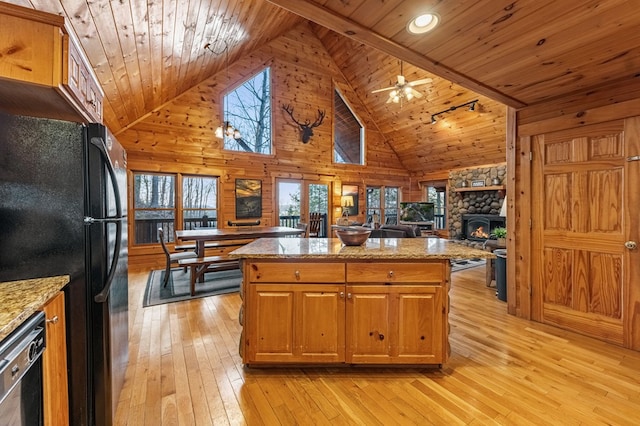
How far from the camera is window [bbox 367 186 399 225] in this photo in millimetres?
8773

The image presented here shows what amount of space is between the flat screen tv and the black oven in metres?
8.75

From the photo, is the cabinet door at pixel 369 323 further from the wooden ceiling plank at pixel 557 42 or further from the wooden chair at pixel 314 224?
the wooden chair at pixel 314 224

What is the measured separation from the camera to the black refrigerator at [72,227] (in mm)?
1336

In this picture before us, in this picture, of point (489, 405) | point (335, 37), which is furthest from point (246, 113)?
point (489, 405)

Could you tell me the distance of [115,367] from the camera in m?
1.68

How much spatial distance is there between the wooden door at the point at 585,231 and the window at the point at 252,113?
223 inches

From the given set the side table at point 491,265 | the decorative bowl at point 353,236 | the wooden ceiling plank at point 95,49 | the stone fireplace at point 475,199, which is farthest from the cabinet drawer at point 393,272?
the stone fireplace at point 475,199

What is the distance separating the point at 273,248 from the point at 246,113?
5.66 metres

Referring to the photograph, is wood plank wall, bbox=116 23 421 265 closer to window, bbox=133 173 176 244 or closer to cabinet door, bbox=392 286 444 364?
window, bbox=133 173 176 244

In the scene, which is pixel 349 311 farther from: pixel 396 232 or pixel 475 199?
pixel 475 199

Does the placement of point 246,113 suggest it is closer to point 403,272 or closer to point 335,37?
point 335,37

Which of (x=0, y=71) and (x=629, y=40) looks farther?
(x=629, y=40)

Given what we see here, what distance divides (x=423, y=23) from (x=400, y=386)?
2.35 meters

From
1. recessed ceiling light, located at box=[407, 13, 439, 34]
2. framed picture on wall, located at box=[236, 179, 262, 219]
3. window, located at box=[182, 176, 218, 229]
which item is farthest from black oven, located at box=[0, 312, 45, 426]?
framed picture on wall, located at box=[236, 179, 262, 219]
